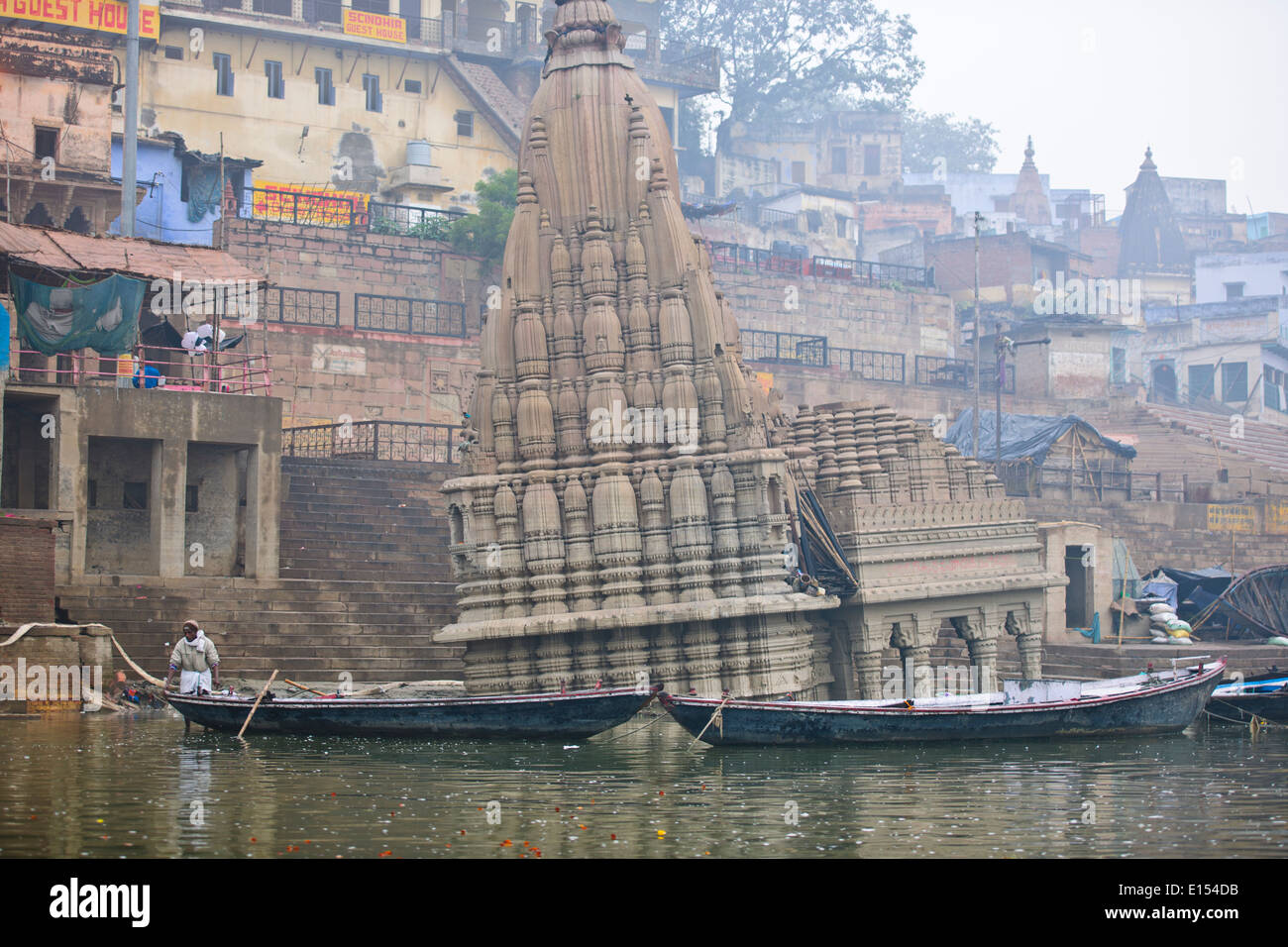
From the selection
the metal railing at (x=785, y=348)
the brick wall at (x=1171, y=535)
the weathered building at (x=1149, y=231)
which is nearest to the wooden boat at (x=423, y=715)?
the brick wall at (x=1171, y=535)

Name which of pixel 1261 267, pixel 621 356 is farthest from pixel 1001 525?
pixel 1261 267

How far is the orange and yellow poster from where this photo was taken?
4172 cm

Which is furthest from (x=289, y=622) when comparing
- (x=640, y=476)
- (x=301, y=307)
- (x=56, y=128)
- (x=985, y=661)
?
(x=301, y=307)

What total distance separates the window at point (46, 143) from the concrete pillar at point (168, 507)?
10306 millimetres

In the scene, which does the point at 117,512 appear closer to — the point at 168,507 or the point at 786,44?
the point at 168,507

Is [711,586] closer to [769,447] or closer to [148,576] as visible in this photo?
[769,447]

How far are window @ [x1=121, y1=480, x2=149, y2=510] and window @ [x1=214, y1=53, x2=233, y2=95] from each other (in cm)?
2203

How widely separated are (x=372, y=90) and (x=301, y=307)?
13.2 metres

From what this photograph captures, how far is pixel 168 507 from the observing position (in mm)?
25594

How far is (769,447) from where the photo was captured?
2089 cm

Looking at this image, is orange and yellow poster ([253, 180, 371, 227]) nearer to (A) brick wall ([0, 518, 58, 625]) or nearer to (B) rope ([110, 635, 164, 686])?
(A) brick wall ([0, 518, 58, 625])

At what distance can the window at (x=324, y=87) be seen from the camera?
47500 mm

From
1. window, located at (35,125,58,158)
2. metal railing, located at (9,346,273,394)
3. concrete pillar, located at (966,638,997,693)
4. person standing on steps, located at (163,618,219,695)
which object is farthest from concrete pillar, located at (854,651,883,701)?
window, located at (35,125,58,158)
